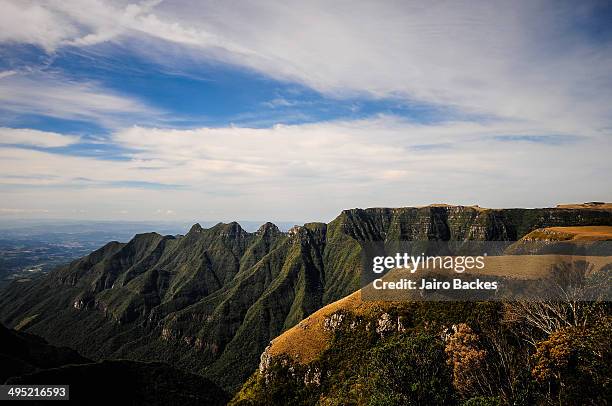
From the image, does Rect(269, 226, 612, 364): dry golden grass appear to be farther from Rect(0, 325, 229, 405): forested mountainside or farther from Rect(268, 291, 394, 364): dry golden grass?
Rect(0, 325, 229, 405): forested mountainside

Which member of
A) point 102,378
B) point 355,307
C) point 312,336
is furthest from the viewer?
point 102,378

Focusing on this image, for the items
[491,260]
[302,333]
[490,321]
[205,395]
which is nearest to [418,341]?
[490,321]

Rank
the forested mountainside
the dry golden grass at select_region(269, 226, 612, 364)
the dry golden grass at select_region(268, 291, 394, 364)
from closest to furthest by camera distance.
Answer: the dry golden grass at select_region(269, 226, 612, 364), the dry golden grass at select_region(268, 291, 394, 364), the forested mountainside

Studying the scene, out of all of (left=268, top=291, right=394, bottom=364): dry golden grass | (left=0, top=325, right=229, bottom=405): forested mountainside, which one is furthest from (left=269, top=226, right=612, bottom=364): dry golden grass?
(left=0, top=325, right=229, bottom=405): forested mountainside

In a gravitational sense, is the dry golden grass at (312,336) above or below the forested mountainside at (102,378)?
above

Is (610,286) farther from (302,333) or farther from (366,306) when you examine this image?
(302,333)

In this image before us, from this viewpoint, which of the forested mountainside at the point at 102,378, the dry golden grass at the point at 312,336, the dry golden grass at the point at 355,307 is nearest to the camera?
the dry golden grass at the point at 355,307

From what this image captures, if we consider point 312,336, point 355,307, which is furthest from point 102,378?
point 355,307

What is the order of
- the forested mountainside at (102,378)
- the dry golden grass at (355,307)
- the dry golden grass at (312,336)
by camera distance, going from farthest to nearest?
1. the forested mountainside at (102,378)
2. the dry golden grass at (312,336)
3. the dry golden grass at (355,307)

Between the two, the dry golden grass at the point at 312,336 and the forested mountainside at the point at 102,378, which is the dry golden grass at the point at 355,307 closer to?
the dry golden grass at the point at 312,336

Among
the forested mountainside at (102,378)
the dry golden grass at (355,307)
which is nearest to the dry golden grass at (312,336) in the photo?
the dry golden grass at (355,307)

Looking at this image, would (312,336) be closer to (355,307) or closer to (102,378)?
(355,307)
